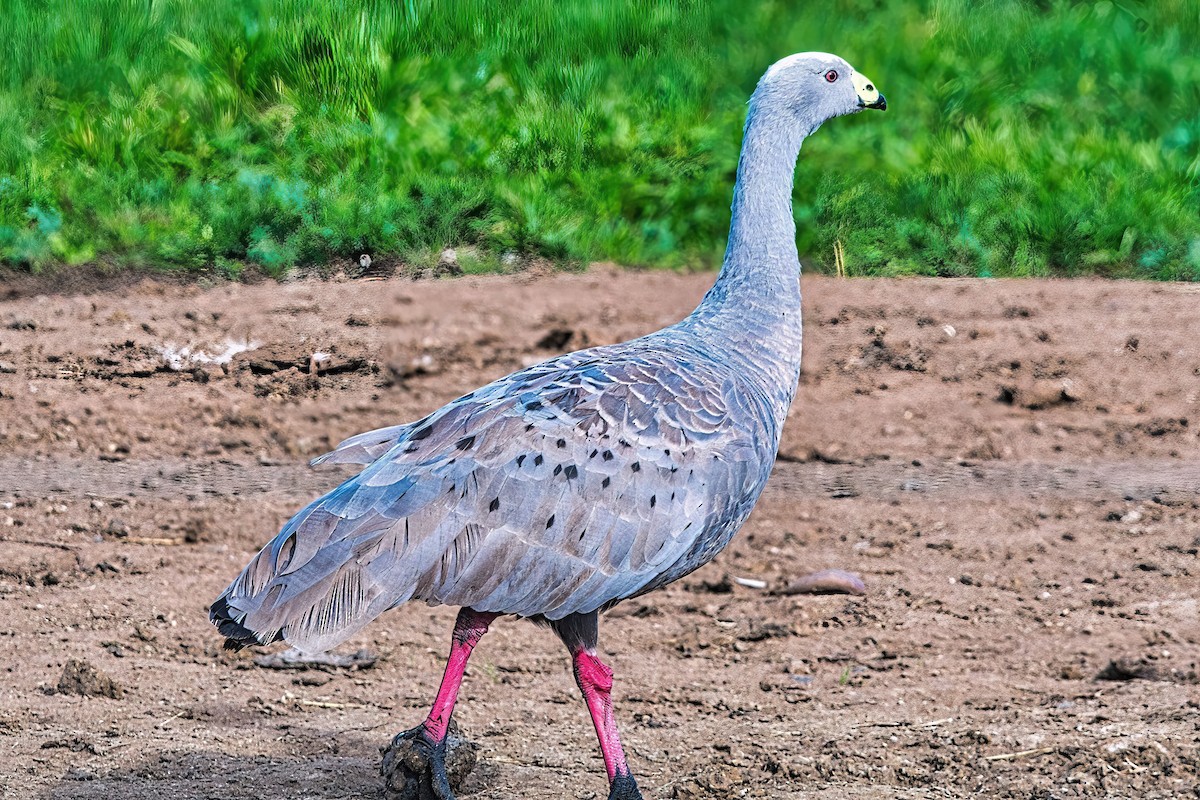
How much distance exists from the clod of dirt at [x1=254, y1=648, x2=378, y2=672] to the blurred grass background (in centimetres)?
420

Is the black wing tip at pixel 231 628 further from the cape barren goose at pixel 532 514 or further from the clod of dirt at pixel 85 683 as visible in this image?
the clod of dirt at pixel 85 683

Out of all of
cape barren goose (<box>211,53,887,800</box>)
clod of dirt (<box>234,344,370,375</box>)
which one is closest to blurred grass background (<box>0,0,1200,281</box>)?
clod of dirt (<box>234,344,370,375</box>)

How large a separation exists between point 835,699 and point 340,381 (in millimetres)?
4111

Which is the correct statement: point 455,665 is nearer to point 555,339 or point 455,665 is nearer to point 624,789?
point 624,789

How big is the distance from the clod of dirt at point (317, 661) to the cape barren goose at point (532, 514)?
1581 millimetres

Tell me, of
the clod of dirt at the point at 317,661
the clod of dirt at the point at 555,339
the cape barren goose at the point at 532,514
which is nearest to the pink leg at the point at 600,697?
the cape barren goose at the point at 532,514

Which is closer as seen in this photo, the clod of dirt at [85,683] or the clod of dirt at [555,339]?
the clod of dirt at [85,683]

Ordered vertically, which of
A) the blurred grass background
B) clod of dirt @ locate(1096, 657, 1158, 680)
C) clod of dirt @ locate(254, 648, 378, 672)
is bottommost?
clod of dirt @ locate(254, 648, 378, 672)

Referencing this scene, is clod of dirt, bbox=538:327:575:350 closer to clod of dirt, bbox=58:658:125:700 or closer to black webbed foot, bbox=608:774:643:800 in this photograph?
clod of dirt, bbox=58:658:125:700

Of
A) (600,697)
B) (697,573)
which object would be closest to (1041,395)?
(697,573)

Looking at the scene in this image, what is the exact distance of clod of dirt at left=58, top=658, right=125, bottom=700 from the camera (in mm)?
5914

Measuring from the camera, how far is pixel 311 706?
601 cm

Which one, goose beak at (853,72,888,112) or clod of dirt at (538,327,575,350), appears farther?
clod of dirt at (538,327,575,350)

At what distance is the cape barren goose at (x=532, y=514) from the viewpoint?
15.2 ft
